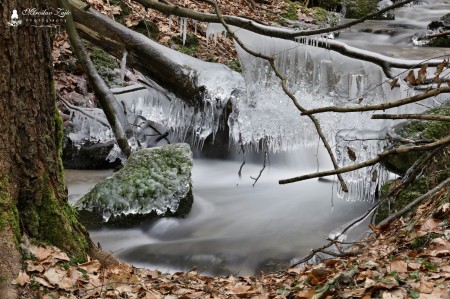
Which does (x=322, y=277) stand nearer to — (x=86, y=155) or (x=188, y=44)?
(x=86, y=155)

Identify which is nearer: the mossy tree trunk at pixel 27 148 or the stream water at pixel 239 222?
the mossy tree trunk at pixel 27 148

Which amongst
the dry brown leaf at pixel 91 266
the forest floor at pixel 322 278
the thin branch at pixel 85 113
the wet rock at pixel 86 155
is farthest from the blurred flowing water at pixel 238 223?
the dry brown leaf at pixel 91 266

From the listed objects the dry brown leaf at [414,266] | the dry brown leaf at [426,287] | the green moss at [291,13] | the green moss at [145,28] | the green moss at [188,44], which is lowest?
the dry brown leaf at [414,266]

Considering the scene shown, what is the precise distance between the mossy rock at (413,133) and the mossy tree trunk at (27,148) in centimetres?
391

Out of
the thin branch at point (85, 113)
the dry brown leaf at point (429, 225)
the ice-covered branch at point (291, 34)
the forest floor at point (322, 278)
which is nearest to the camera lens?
the forest floor at point (322, 278)

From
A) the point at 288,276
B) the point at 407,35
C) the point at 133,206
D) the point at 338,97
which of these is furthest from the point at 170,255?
the point at 407,35

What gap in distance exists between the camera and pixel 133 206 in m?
5.72

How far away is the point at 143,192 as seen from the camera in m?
5.73

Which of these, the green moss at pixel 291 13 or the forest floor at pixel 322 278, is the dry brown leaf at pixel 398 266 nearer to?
the forest floor at pixel 322 278

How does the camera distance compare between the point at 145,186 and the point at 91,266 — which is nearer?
the point at 91,266

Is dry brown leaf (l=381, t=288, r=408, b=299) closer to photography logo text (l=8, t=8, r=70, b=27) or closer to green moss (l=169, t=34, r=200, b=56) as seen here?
photography logo text (l=8, t=8, r=70, b=27)

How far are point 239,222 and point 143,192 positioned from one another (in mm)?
1175

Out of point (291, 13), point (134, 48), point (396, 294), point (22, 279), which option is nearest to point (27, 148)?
point (22, 279)

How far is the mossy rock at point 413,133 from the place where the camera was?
577 centimetres
